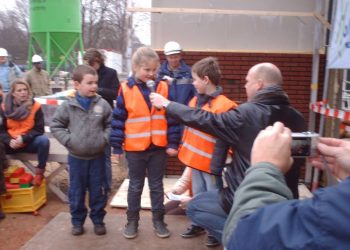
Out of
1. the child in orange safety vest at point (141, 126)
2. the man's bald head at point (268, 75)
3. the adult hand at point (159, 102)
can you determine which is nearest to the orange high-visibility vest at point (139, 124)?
the child in orange safety vest at point (141, 126)

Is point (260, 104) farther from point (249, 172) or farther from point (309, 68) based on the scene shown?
point (309, 68)

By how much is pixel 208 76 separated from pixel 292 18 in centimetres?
270

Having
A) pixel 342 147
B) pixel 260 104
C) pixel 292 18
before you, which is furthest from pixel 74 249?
pixel 292 18

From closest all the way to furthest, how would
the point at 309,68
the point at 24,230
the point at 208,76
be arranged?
the point at 208,76
the point at 24,230
the point at 309,68

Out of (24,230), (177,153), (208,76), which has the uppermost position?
(208,76)

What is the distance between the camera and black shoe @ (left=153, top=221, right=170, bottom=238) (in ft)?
13.8

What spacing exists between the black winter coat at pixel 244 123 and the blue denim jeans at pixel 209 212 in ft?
0.38

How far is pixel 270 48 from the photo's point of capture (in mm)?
5938

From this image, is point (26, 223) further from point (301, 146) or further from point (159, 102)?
point (301, 146)

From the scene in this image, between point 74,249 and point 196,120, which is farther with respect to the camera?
point 74,249

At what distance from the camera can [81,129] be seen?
409cm

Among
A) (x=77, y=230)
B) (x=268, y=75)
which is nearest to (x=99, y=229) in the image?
(x=77, y=230)

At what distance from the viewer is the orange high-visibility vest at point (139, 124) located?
3871 millimetres

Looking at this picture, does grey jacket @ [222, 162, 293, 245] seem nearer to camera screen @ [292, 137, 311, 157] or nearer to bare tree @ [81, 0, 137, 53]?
camera screen @ [292, 137, 311, 157]
